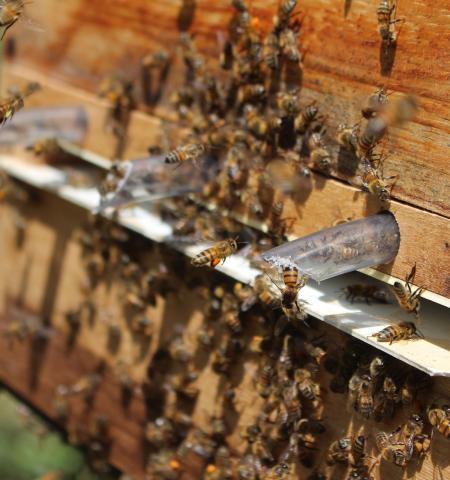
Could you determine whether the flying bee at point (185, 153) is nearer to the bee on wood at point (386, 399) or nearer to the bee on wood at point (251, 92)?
the bee on wood at point (251, 92)

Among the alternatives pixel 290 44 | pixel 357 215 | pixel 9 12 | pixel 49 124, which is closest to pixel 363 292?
pixel 357 215

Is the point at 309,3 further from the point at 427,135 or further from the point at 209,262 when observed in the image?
the point at 209,262

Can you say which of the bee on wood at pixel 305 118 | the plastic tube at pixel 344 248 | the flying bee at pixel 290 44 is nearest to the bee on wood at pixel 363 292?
the plastic tube at pixel 344 248

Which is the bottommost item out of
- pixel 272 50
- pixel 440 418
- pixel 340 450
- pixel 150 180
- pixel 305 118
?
pixel 340 450

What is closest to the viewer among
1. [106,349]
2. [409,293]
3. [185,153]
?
[409,293]

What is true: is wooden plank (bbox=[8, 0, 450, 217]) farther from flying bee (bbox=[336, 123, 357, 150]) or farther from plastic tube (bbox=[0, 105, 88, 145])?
plastic tube (bbox=[0, 105, 88, 145])

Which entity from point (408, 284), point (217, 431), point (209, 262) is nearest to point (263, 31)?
point (209, 262)

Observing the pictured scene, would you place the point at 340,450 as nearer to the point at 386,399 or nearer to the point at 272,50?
the point at 386,399
